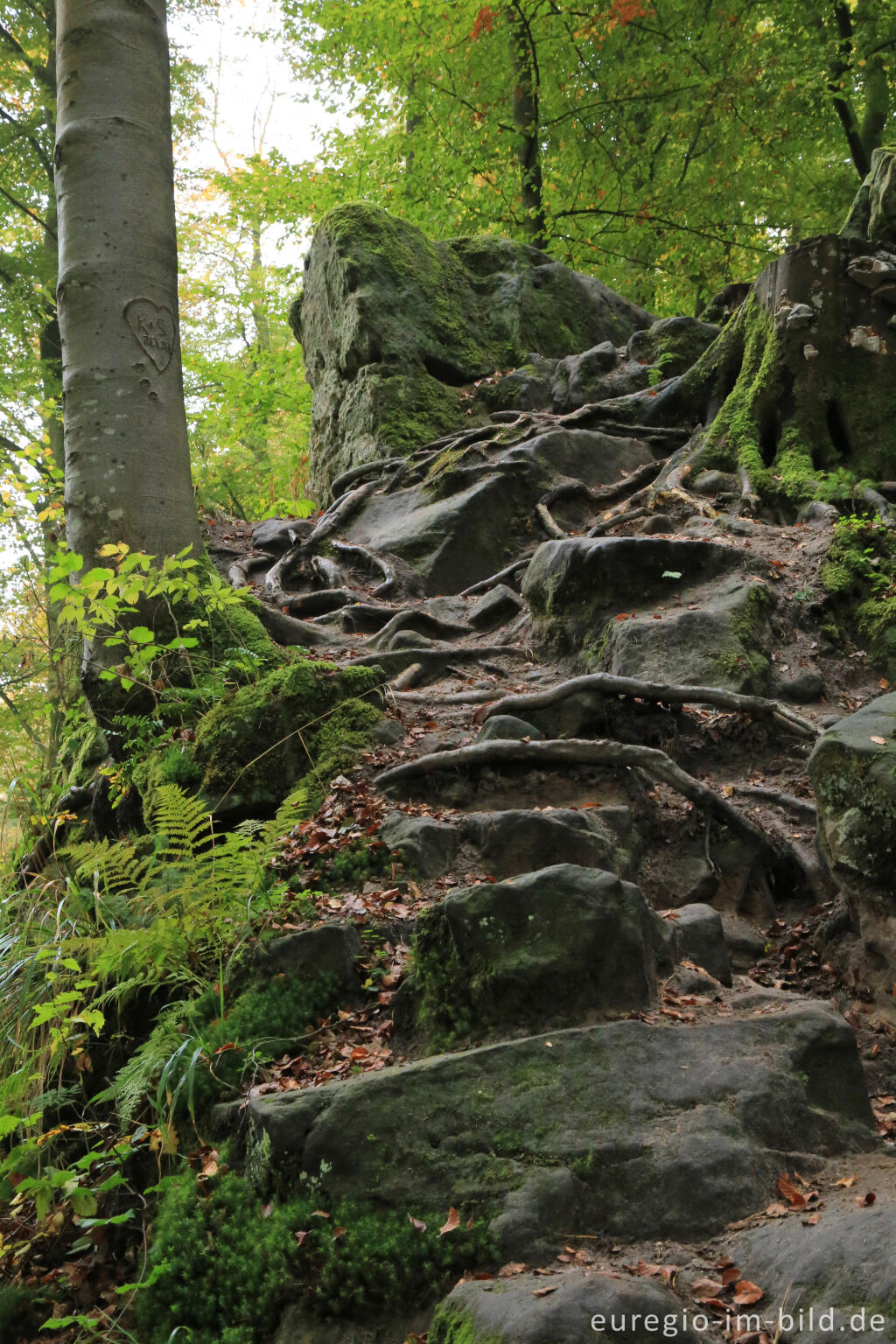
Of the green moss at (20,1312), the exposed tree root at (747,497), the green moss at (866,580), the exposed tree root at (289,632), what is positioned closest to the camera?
the green moss at (20,1312)

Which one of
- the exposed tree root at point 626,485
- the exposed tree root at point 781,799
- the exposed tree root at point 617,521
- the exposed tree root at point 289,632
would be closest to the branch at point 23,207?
the exposed tree root at point 626,485

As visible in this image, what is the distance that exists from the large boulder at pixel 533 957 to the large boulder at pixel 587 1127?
185mm

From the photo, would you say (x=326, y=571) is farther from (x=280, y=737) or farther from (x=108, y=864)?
(x=108, y=864)

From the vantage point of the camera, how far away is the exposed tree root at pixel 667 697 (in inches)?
221

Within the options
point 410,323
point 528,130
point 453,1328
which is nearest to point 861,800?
point 453,1328

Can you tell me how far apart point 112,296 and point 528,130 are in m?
13.8

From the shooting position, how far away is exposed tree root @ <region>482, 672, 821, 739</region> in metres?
5.62

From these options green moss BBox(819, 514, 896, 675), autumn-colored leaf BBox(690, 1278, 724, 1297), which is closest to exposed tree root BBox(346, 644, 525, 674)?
green moss BBox(819, 514, 896, 675)

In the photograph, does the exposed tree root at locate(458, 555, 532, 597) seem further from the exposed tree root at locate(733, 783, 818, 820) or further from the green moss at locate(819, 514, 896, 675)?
the exposed tree root at locate(733, 783, 818, 820)

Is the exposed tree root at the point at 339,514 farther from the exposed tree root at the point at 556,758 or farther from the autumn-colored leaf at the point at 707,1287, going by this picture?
the autumn-colored leaf at the point at 707,1287

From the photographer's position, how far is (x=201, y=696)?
5.83 meters

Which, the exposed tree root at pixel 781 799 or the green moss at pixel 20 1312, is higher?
the exposed tree root at pixel 781 799

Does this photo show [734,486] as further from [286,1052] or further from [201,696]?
[286,1052]

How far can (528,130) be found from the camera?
16984 millimetres
